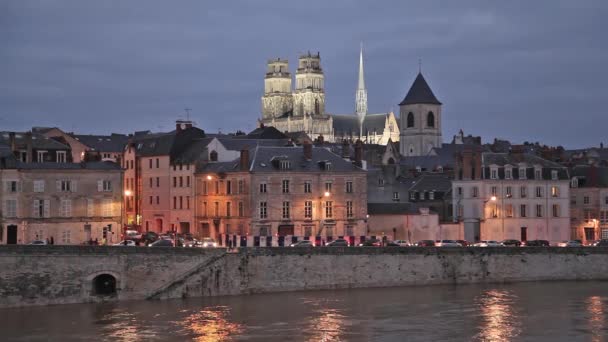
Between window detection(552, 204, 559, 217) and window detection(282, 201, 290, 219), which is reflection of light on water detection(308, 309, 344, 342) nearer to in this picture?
window detection(282, 201, 290, 219)

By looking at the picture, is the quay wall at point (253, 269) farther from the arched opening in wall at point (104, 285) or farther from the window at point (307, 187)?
the window at point (307, 187)

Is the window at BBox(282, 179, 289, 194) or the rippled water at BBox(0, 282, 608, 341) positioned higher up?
the window at BBox(282, 179, 289, 194)

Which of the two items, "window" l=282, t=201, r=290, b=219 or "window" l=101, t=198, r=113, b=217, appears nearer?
"window" l=101, t=198, r=113, b=217

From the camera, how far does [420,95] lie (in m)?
190

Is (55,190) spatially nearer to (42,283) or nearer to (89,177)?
(89,177)

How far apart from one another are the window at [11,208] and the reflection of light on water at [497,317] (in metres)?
29.3

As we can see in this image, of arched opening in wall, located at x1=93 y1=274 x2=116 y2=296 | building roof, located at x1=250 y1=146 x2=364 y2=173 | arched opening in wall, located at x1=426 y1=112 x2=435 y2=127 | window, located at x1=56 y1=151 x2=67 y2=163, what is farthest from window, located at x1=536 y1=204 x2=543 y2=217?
arched opening in wall, located at x1=426 y1=112 x2=435 y2=127

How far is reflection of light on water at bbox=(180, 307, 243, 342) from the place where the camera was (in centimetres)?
5300

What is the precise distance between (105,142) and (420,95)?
7200 centimetres

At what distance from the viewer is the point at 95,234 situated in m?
79.8

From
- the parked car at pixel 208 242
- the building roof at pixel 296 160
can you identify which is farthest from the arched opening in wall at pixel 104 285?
the building roof at pixel 296 160

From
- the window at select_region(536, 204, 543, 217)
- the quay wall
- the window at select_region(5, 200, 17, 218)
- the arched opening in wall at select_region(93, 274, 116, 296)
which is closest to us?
the quay wall

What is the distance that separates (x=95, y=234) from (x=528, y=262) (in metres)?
27.3

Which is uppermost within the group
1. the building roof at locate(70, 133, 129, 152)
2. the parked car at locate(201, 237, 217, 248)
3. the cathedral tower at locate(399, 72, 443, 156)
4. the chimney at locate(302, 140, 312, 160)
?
the cathedral tower at locate(399, 72, 443, 156)
